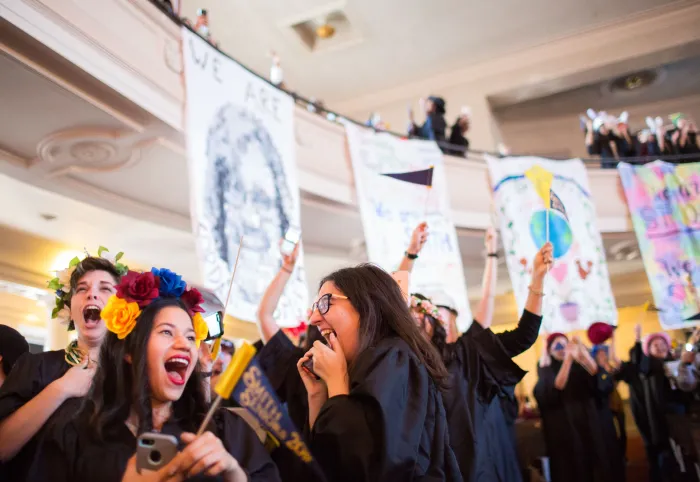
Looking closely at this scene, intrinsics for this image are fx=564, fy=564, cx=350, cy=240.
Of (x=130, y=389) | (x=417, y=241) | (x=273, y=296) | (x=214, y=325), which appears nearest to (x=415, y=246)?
(x=417, y=241)

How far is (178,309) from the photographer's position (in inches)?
58.7

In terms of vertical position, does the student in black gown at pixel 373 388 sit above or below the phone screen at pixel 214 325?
below

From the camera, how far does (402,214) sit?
5.48 meters

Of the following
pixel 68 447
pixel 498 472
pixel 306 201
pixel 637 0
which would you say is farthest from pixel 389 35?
pixel 68 447

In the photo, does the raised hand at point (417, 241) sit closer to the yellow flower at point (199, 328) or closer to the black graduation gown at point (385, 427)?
the black graduation gown at point (385, 427)

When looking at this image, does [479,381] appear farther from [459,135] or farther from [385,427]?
[459,135]

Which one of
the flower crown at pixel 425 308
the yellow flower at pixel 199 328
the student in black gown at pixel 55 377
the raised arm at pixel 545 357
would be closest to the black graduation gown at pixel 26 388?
the student in black gown at pixel 55 377

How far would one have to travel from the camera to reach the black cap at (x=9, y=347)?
2.03 m

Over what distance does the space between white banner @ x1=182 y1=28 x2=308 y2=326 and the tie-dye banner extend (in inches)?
179

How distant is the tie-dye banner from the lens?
20.9 feet

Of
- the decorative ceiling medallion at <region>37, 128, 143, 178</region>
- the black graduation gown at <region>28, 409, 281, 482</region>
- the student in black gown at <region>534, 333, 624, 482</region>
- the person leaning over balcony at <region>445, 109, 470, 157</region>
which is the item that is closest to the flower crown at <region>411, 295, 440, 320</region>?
the black graduation gown at <region>28, 409, 281, 482</region>

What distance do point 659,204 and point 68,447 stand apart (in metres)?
7.62

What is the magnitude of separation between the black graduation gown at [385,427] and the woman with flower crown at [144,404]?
168mm

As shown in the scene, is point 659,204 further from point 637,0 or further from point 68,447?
point 68,447
